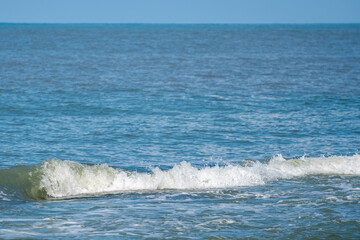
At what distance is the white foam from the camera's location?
43.5 ft

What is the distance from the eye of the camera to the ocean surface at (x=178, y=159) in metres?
10.2

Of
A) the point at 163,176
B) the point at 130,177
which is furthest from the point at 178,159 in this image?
the point at 130,177

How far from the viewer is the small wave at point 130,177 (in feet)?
42.7

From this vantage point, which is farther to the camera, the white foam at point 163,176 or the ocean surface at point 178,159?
the white foam at point 163,176

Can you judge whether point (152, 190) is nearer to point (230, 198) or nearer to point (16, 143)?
point (230, 198)

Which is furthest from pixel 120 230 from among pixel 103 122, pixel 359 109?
pixel 359 109

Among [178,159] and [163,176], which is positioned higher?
[178,159]

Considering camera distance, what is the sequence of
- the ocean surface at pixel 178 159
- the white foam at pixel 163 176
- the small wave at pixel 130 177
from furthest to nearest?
1. the white foam at pixel 163 176
2. the small wave at pixel 130 177
3. the ocean surface at pixel 178 159

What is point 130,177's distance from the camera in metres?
13.9

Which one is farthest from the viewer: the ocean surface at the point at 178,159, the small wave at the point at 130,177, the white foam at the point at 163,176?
the white foam at the point at 163,176

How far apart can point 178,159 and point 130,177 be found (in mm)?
2731

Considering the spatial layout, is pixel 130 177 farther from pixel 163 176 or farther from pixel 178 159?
pixel 178 159

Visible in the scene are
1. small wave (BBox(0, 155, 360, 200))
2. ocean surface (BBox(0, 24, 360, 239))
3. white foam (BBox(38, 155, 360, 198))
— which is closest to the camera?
ocean surface (BBox(0, 24, 360, 239))

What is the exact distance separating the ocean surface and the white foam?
Answer: 0.04 metres
